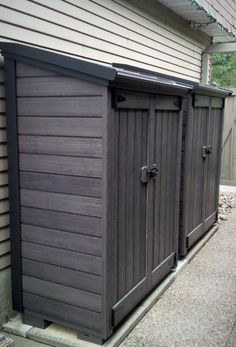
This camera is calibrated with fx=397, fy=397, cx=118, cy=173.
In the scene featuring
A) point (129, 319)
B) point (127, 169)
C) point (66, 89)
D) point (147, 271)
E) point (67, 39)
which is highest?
point (67, 39)

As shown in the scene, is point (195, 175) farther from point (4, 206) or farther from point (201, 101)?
point (4, 206)

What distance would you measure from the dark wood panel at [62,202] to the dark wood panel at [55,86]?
26.3 inches

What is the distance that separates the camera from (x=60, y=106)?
2572 mm

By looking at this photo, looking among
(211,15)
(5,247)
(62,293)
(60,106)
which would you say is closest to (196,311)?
(62,293)

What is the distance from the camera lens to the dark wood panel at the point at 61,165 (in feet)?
8.24

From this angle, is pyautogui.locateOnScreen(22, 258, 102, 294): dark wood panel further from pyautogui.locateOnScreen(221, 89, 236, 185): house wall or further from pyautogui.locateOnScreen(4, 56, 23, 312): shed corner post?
pyautogui.locateOnScreen(221, 89, 236, 185): house wall

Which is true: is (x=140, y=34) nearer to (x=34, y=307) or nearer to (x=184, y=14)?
(x=184, y=14)

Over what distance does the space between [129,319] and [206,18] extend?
493 centimetres

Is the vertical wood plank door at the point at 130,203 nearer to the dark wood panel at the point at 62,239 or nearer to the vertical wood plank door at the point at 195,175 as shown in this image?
the dark wood panel at the point at 62,239

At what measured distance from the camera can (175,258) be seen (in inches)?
156

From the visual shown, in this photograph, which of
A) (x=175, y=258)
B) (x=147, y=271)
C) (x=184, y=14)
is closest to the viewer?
(x=147, y=271)

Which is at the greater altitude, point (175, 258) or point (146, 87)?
point (146, 87)

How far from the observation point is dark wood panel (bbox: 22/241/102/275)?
261 centimetres

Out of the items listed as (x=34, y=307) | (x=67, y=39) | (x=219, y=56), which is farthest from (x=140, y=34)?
(x=219, y=56)
